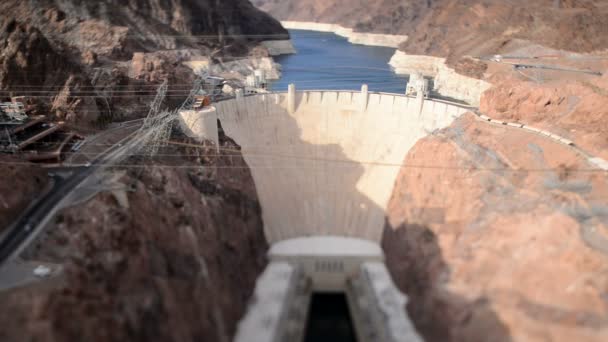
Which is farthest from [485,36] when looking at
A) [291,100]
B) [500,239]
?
[500,239]

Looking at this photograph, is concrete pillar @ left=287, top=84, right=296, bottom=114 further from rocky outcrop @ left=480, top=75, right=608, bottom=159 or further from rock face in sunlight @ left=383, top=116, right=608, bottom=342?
rocky outcrop @ left=480, top=75, right=608, bottom=159

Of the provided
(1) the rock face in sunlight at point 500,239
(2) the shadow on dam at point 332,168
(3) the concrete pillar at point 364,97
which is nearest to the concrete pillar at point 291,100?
(2) the shadow on dam at point 332,168

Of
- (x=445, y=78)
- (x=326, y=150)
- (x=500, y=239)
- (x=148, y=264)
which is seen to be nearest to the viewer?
(x=148, y=264)

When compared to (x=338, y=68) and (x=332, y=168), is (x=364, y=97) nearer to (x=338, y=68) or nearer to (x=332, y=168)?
(x=332, y=168)

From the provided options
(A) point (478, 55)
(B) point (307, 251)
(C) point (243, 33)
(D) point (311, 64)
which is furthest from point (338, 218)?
(C) point (243, 33)

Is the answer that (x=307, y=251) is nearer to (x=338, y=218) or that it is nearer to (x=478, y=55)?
(x=338, y=218)

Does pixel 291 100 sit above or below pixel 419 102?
below
